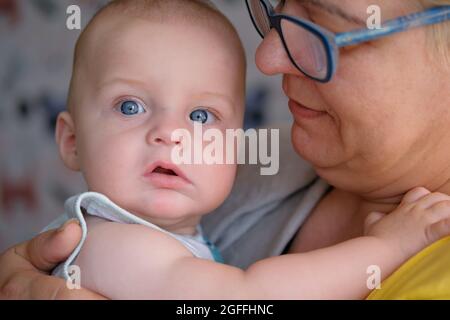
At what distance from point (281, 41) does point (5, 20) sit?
215cm

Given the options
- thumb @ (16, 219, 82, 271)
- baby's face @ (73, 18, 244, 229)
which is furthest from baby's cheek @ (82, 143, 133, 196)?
thumb @ (16, 219, 82, 271)

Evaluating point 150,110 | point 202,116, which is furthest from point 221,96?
point 150,110

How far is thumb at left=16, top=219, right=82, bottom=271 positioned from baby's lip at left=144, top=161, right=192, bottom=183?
18cm

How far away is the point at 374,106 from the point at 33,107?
2.20 m

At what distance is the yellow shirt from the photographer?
48.9 inches

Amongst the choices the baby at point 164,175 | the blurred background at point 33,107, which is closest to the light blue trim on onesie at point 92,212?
the baby at point 164,175

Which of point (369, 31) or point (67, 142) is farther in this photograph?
point (67, 142)

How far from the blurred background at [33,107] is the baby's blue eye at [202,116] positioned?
1.67m

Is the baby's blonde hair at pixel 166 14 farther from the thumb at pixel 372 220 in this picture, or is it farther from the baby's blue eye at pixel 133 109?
the thumb at pixel 372 220

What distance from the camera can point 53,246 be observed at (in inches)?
56.2

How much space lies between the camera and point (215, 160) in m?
1.62
